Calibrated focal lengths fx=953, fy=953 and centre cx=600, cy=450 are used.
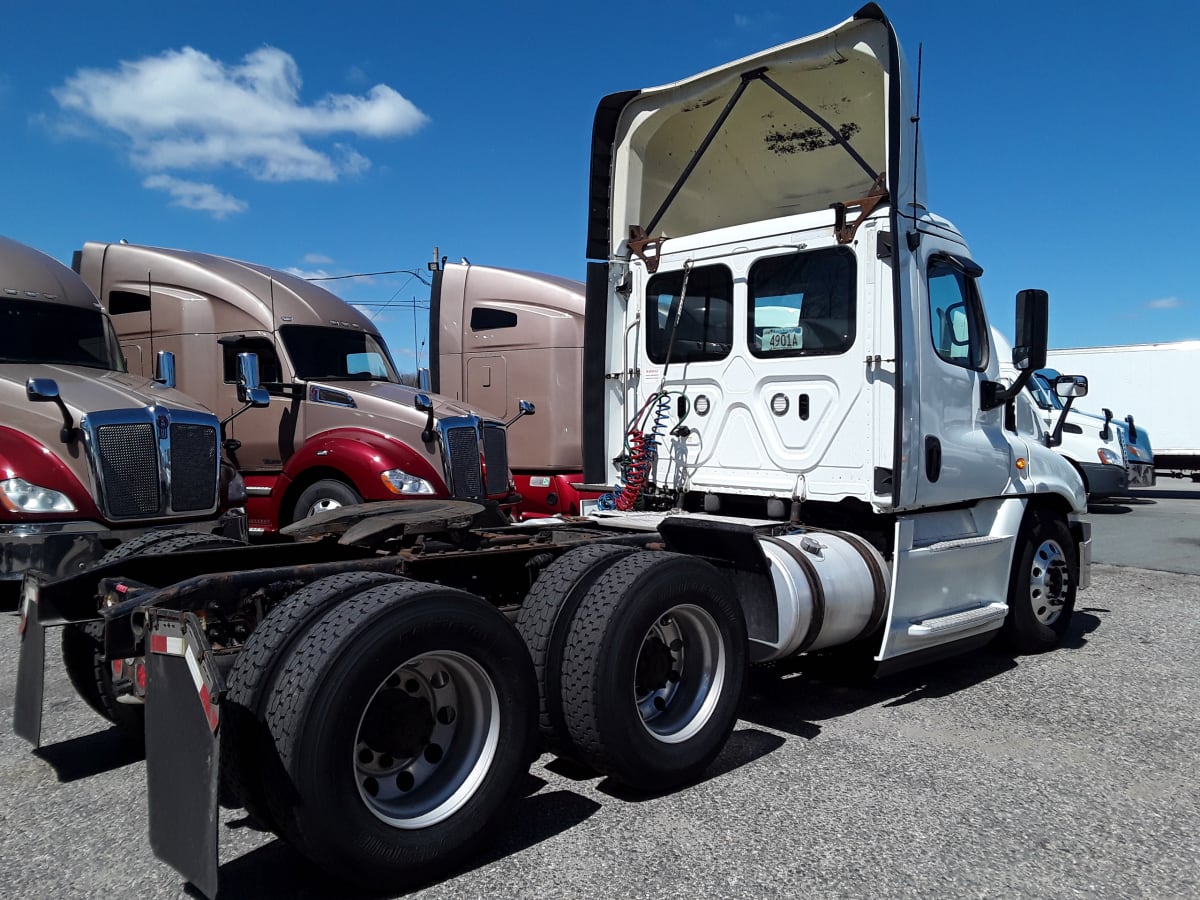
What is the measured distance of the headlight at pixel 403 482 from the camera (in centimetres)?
887

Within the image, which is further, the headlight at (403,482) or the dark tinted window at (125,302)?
the dark tinted window at (125,302)

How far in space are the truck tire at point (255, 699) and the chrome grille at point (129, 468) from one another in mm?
4968

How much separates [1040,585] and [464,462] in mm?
5378

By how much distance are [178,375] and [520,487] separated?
3.95 m

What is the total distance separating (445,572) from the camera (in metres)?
→ 4.21

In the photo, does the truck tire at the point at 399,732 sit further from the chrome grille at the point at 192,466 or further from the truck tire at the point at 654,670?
the chrome grille at the point at 192,466

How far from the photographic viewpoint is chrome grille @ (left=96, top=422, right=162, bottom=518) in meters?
7.37

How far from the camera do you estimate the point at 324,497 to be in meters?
9.29

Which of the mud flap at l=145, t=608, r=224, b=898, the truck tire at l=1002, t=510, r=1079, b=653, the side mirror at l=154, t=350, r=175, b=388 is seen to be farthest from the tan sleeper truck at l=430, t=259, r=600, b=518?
the mud flap at l=145, t=608, r=224, b=898

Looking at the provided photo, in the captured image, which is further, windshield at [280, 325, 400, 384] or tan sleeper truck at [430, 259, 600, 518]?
tan sleeper truck at [430, 259, 600, 518]

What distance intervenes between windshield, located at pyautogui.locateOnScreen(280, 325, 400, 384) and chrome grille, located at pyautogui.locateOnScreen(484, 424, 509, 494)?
1.49m

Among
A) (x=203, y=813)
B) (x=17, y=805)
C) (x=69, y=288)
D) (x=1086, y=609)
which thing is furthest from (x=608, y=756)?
(x=69, y=288)

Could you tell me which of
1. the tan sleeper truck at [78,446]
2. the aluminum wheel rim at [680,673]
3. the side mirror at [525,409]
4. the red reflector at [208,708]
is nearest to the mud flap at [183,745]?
the red reflector at [208,708]

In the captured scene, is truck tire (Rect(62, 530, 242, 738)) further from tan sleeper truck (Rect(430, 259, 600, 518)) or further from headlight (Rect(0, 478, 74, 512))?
tan sleeper truck (Rect(430, 259, 600, 518))
